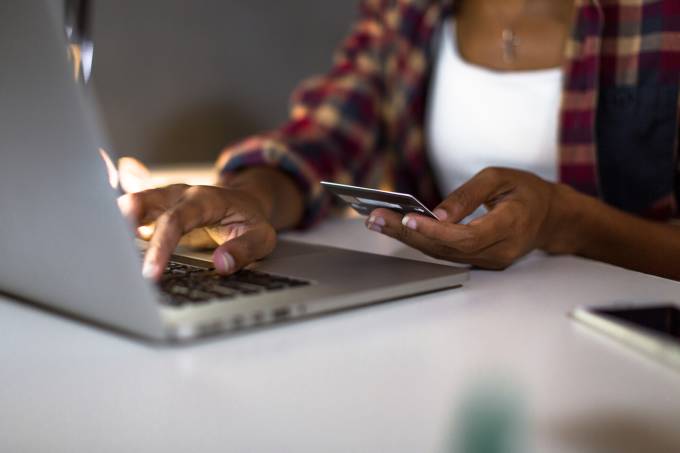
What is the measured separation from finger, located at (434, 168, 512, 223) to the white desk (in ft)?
0.39

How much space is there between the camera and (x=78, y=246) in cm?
43

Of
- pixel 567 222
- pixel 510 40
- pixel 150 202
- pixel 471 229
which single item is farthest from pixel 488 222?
pixel 510 40

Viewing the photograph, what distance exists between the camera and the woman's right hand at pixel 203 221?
541 mm

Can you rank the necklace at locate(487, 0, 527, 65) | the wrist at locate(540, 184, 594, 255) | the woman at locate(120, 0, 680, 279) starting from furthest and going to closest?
the necklace at locate(487, 0, 527, 65) < the wrist at locate(540, 184, 594, 255) < the woman at locate(120, 0, 680, 279)

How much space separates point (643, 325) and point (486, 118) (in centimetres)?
76

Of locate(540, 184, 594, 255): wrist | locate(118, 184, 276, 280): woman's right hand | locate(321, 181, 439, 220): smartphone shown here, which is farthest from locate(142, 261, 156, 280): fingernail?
locate(540, 184, 594, 255): wrist

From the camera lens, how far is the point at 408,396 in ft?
1.22

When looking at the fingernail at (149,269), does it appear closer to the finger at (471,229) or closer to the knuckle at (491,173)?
the finger at (471,229)

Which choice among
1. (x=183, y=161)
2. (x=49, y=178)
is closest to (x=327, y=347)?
(x=49, y=178)

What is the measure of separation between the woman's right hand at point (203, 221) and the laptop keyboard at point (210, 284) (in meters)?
0.01

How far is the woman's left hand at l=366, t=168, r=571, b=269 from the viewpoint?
0.62 m

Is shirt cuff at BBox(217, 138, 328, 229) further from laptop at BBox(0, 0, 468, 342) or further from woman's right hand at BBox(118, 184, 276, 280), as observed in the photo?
laptop at BBox(0, 0, 468, 342)

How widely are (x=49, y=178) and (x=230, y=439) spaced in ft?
0.67

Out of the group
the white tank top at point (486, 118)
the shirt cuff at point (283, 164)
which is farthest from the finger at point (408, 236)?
the white tank top at point (486, 118)
